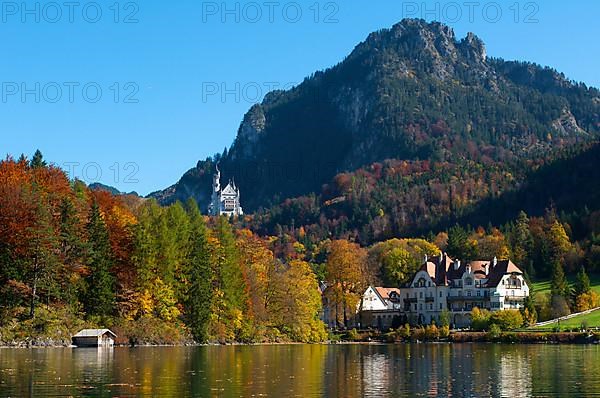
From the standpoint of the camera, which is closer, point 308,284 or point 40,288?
point 40,288

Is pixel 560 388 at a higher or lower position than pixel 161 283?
lower

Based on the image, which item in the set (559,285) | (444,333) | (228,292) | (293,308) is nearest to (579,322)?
(559,285)

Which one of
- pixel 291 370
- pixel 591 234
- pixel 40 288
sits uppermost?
pixel 591 234

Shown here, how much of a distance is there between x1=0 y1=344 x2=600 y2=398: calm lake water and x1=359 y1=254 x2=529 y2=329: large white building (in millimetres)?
70714

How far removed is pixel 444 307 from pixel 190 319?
5794cm

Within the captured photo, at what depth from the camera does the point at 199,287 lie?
8806 centimetres

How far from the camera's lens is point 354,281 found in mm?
126000

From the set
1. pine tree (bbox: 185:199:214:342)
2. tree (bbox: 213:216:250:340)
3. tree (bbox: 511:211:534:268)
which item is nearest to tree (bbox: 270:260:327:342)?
tree (bbox: 213:216:250:340)

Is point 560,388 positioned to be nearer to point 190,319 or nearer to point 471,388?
point 471,388

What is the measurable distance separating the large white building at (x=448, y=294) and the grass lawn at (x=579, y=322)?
18.7 metres

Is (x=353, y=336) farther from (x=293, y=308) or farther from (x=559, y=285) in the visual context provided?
(x=559, y=285)

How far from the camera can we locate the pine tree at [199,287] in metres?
87.2

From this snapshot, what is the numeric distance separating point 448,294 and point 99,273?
6878 cm

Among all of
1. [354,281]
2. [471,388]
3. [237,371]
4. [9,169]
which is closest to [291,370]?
[237,371]
